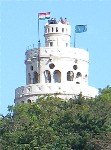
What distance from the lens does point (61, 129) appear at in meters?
71.2

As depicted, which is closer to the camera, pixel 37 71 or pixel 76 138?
pixel 76 138

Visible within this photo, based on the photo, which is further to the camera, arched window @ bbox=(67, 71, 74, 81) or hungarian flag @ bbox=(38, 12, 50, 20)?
arched window @ bbox=(67, 71, 74, 81)

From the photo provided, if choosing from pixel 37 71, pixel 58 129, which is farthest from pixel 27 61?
pixel 58 129

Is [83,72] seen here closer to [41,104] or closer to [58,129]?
[41,104]

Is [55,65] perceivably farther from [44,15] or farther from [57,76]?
[44,15]

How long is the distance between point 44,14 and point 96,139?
101ft

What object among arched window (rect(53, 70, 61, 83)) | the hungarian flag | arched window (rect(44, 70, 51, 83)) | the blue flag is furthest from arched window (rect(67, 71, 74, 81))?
the hungarian flag

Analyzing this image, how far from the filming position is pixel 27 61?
98250 millimetres

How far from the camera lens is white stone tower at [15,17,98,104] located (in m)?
94.7

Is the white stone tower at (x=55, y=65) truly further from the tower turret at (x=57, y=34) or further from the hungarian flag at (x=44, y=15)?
the hungarian flag at (x=44, y=15)

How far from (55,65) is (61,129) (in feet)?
87.6

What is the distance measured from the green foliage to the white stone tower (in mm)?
13445

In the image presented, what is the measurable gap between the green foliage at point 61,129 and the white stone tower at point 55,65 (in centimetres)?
1344

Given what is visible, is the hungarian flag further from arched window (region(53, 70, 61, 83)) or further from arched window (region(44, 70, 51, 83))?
arched window (region(53, 70, 61, 83))
